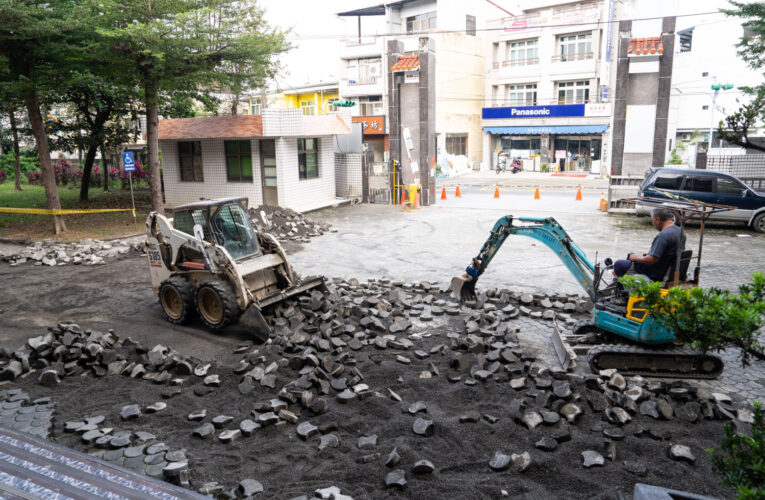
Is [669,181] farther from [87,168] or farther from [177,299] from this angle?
[87,168]

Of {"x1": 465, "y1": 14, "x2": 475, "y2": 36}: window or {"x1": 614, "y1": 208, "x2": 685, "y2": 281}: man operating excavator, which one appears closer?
{"x1": 614, "y1": 208, "x2": 685, "y2": 281}: man operating excavator

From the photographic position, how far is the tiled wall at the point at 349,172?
86.0 ft

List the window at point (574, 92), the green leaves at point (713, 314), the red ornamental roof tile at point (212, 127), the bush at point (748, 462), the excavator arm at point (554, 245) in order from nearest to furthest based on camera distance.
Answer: the bush at point (748, 462), the green leaves at point (713, 314), the excavator arm at point (554, 245), the red ornamental roof tile at point (212, 127), the window at point (574, 92)

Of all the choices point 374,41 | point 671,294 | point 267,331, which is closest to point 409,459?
point 671,294

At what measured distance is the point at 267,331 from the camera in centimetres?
884

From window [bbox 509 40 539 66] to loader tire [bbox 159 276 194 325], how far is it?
41.3 meters

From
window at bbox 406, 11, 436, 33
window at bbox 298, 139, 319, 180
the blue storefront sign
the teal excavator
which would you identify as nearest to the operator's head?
the teal excavator

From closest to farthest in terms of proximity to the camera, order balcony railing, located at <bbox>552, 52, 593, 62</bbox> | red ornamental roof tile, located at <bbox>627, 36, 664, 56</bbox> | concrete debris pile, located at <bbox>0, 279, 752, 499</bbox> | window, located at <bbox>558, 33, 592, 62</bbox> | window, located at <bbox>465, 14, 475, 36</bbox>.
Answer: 1. concrete debris pile, located at <bbox>0, 279, 752, 499</bbox>
2. red ornamental roof tile, located at <bbox>627, 36, 664, 56</bbox>
3. window, located at <bbox>558, 33, 592, 62</bbox>
4. balcony railing, located at <bbox>552, 52, 593, 62</bbox>
5. window, located at <bbox>465, 14, 475, 36</bbox>

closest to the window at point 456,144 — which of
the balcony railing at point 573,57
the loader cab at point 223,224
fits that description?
the balcony railing at point 573,57

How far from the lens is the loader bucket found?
10.5 m

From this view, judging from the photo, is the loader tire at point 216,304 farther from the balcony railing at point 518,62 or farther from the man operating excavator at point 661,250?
the balcony railing at point 518,62

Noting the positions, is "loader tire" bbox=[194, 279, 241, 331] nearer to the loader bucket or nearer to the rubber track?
the loader bucket

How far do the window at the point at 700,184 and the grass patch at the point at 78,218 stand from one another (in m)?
18.6

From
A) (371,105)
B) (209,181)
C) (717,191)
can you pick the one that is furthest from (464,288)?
(371,105)
